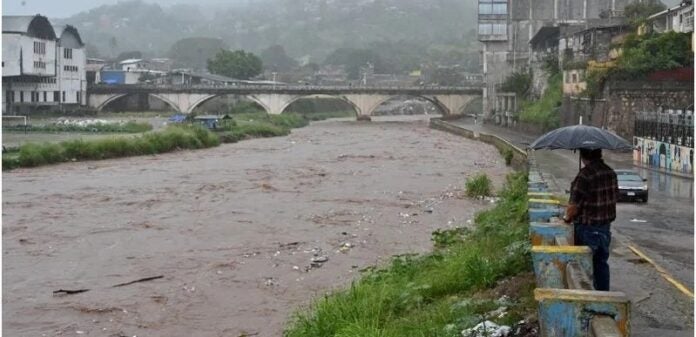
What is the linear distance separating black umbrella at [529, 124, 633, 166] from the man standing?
47cm

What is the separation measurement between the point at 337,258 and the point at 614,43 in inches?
1480

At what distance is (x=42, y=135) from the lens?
51344 millimetres

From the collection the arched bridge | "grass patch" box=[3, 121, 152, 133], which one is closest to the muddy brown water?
"grass patch" box=[3, 121, 152, 133]

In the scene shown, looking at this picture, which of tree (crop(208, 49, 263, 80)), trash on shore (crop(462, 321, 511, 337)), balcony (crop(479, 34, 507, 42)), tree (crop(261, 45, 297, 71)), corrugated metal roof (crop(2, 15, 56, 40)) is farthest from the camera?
tree (crop(261, 45, 297, 71))

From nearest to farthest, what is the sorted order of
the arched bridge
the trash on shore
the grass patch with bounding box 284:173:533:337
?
the trash on shore < the grass patch with bounding box 284:173:533:337 < the arched bridge

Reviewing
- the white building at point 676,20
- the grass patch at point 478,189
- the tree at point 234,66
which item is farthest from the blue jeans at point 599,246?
the tree at point 234,66

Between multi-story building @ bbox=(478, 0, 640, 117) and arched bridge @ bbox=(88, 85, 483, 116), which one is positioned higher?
multi-story building @ bbox=(478, 0, 640, 117)

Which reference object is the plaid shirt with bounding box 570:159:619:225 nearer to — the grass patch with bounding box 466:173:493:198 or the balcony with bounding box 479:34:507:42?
the grass patch with bounding box 466:173:493:198

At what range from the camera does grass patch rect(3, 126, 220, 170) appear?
34.9 meters

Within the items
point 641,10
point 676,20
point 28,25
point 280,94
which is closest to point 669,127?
point 676,20

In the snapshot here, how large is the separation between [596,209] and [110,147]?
35.7 metres

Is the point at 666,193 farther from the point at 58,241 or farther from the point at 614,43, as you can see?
the point at 614,43

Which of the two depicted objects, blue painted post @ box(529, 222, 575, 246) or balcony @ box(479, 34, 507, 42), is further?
balcony @ box(479, 34, 507, 42)

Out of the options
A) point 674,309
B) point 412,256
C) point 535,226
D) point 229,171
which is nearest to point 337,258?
point 412,256
